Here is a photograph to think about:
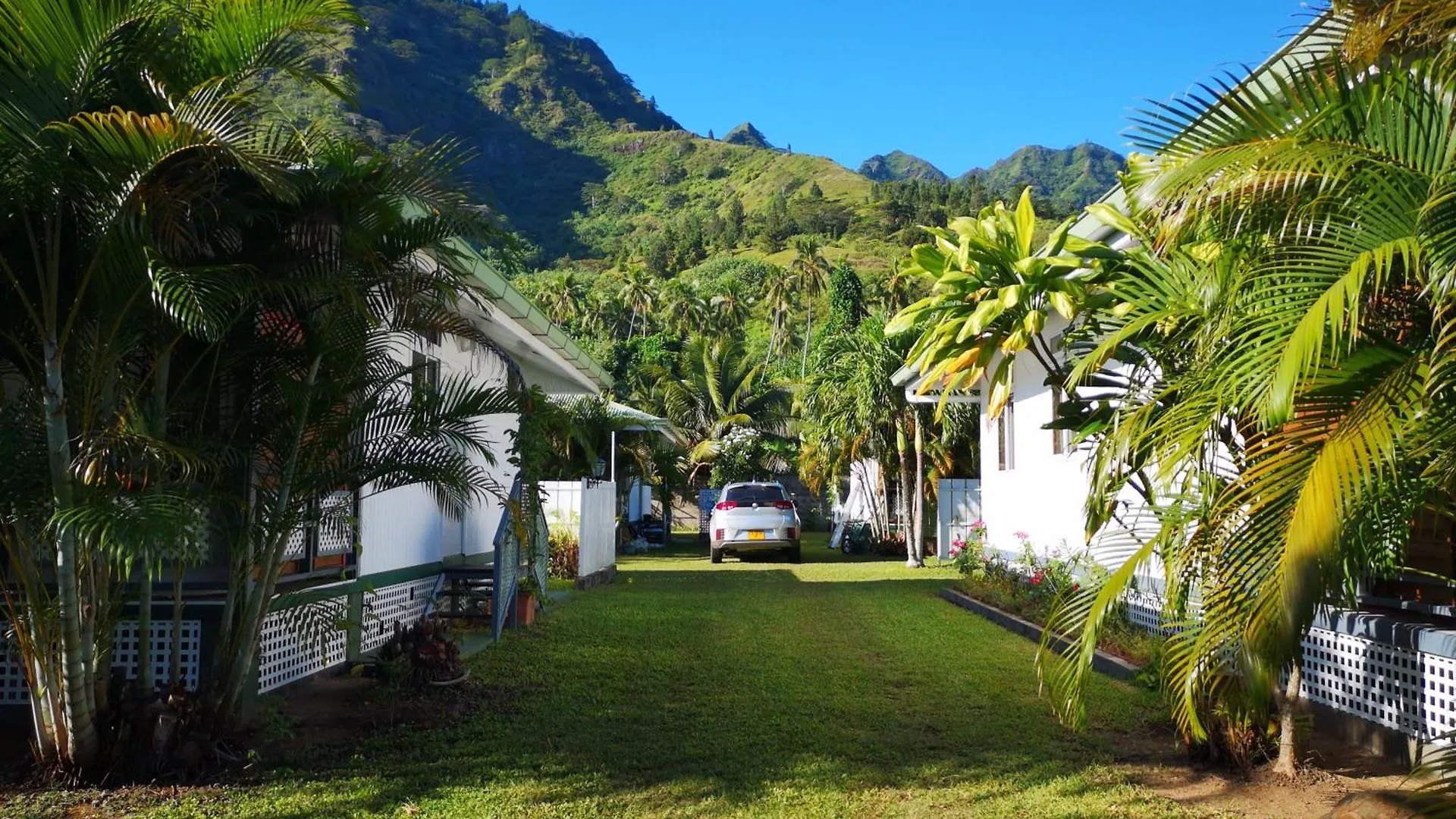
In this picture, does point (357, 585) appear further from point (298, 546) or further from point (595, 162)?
point (595, 162)

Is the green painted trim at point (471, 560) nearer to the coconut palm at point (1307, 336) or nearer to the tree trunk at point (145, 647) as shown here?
the tree trunk at point (145, 647)

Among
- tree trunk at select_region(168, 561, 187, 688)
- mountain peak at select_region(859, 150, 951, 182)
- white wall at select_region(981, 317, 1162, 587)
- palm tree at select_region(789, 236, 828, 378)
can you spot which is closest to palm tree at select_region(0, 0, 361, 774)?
tree trunk at select_region(168, 561, 187, 688)

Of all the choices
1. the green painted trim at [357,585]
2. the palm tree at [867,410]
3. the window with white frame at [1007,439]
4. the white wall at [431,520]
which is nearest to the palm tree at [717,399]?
the palm tree at [867,410]

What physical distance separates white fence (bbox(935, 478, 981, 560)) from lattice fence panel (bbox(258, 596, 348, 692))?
1475 cm

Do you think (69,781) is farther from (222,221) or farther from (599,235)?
(599,235)

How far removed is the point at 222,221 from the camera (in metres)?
5.77

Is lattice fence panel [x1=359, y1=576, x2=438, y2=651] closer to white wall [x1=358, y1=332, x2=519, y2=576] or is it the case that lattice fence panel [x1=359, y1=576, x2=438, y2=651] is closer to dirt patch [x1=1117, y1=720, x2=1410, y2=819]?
white wall [x1=358, y1=332, x2=519, y2=576]

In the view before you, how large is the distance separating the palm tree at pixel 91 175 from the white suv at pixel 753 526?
17.4 m

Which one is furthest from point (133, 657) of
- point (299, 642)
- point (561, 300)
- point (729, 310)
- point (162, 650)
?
point (729, 310)

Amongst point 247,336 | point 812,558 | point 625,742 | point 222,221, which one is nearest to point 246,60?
point 222,221

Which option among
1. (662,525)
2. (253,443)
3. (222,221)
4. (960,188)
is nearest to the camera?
(222,221)

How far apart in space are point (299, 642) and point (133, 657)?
1.06 m

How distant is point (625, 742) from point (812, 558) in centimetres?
1853

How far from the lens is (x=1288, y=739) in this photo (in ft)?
18.7
